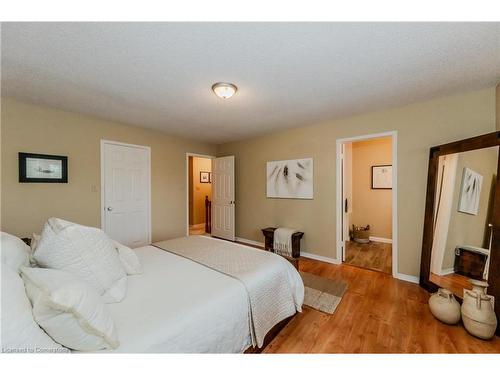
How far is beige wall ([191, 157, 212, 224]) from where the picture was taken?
6.46 meters

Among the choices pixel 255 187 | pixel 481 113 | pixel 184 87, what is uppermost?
pixel 184 87

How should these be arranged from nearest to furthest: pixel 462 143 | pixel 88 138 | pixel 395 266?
pixel 462 143 → pixel 395 266 → pixel 88 138

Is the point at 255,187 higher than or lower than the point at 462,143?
lower

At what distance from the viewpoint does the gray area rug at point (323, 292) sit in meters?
2.11

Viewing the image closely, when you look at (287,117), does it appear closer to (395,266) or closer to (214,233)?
(395,266)

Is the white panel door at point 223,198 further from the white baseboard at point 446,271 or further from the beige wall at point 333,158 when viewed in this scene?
the white baseboard at point 446,271

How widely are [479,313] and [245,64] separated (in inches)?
110

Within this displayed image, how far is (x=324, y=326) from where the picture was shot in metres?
1.80

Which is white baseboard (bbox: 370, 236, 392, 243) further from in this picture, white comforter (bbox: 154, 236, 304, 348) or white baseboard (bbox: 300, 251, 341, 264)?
white comforter (bbox: 154, 236, 304, 348)

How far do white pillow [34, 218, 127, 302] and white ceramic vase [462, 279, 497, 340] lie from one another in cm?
264

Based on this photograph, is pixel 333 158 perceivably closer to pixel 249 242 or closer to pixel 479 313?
pixel 479 313

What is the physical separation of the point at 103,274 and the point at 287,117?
2.90 metres

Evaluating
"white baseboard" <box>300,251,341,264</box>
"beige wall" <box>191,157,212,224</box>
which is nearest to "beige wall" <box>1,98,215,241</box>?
"beige wall" <box>191,157,212,224</box>
